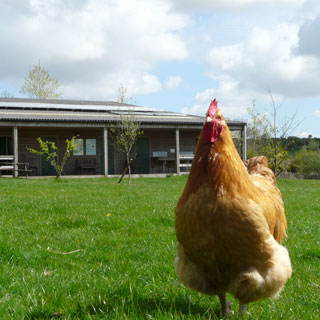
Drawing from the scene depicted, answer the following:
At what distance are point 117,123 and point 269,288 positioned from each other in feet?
72.3

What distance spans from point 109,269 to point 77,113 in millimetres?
25772

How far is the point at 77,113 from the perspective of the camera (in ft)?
95.2

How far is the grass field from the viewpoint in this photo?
3.15 m

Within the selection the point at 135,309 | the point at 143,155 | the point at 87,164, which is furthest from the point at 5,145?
the point at 135,309

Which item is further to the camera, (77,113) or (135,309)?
(77,113)

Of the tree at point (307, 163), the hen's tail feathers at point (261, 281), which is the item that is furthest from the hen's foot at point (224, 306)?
the tree at point (307, 163)

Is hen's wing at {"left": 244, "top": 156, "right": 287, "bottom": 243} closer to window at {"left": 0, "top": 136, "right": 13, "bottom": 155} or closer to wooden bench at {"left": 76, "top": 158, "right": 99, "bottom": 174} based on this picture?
wooden bench at {"left": 76, "top": 158, "right": 99, "bottom": 174}

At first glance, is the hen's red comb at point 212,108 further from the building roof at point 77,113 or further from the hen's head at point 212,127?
the building roof at point 77,113

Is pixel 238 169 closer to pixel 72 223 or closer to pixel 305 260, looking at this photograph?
pixel 305 260

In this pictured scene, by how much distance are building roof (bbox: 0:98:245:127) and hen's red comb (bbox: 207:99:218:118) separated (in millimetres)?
21599

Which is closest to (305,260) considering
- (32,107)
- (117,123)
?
(117,123)

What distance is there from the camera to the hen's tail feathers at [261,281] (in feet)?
9.11

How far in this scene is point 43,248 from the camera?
5.06 metres

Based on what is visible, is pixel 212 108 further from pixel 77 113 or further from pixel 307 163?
pixel 307 163
